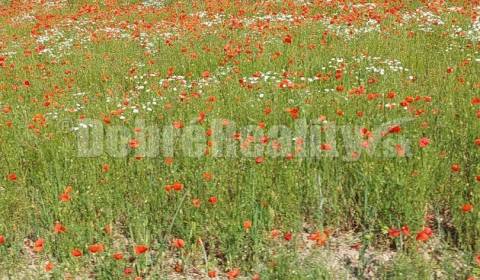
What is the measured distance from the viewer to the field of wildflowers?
376cm

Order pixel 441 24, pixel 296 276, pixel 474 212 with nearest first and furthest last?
pixel 296 276 → pixel 474 212 → pixel 441 24

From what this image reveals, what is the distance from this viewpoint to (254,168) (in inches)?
175

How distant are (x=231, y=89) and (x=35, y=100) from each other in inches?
111

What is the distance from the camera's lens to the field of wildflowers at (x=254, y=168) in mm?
3764

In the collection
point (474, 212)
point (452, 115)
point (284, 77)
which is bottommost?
point (474, 212)

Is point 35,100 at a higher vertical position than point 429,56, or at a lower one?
lower

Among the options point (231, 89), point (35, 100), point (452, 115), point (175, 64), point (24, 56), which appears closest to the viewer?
point (452, 115)

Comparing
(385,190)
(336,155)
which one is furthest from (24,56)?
(385,190)

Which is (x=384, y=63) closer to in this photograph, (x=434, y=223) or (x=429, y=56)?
(x=429, y=56)

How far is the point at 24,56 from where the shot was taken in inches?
401

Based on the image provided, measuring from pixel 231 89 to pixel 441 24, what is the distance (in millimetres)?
4818

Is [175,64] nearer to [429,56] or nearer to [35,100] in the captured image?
[35,100]

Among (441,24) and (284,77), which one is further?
(441,24)

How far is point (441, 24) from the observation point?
9.34 metres
